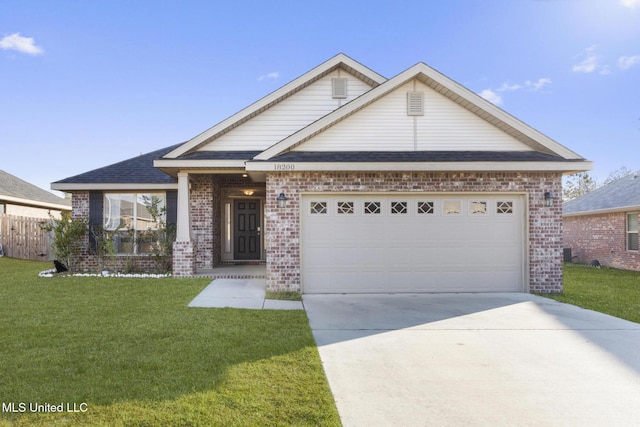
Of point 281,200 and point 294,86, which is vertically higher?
point 294,86

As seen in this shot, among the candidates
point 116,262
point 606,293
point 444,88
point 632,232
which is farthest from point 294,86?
point 632,232

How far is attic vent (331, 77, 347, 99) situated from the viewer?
12.0m

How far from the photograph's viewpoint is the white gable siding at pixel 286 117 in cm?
1152

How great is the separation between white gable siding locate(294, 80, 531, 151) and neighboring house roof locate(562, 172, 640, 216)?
30.2 ft

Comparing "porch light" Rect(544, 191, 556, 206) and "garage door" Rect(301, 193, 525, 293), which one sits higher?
"porch light" Rect(544, 191, 556, 206)

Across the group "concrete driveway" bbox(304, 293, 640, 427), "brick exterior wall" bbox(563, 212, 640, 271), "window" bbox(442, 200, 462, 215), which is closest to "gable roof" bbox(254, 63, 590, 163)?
"window" bbox(442, 200, 462, 215)

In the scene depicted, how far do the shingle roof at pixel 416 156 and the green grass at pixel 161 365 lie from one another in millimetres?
3484

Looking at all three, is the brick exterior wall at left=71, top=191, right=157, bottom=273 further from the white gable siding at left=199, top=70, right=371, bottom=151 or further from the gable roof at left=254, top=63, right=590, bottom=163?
the gable roof at left=254, top=63, right=590, bottom=163

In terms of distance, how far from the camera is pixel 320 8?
15.2 meters

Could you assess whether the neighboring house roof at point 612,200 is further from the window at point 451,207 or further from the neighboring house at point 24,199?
the neighboring house at point 24,199

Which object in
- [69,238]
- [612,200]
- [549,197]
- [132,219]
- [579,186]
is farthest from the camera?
[579,186]

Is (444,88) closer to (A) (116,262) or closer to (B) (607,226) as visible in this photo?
(A) (116,262)

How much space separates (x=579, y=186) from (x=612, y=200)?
35.0 meters

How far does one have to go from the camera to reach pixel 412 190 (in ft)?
29.3
